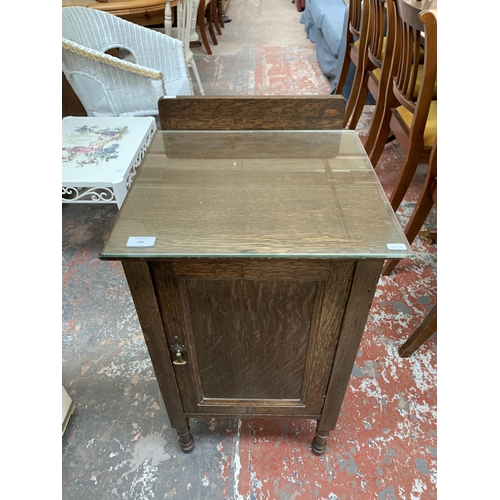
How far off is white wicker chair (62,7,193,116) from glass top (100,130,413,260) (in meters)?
1.18

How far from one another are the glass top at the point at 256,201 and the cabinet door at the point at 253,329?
0.04 m

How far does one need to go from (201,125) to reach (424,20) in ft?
2.40

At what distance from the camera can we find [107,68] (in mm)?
1719

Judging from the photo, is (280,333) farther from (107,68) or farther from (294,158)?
(107,68)

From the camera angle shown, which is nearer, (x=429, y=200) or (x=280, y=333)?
(x=280, y=333)

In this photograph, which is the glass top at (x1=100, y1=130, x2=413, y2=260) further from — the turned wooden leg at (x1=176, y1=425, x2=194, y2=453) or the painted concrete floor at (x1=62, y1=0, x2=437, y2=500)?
the painted concrete floor at (x1=62, y1=0, x2=437, y2=500)

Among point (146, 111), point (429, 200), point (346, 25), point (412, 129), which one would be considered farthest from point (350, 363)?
point (346, 25)

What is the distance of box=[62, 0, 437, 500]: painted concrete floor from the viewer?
0.91m

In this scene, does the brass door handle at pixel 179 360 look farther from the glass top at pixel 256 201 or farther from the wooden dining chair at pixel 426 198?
the wooden dining chair at pixel 426 198

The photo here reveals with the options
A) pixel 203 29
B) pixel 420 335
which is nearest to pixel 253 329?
pixel 420 335

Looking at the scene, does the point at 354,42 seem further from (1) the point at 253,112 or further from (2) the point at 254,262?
A: (2) the point at 254,262

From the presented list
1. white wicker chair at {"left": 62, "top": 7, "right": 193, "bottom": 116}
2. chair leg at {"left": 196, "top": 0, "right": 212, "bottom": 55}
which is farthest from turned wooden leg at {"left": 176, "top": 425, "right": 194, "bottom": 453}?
chair leg at {"left": 196, "top": 0, "right": 212, "bottom": 55}

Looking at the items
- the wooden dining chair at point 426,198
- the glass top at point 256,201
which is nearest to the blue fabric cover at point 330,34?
the wooden dining chair at point 426,198

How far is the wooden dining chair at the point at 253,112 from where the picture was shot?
0.78 metres
